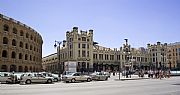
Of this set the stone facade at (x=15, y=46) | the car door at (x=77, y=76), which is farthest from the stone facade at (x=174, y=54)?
the car door at (x=77, y=76)

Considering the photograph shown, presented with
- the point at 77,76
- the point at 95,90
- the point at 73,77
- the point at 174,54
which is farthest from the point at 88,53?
the point at 95,90

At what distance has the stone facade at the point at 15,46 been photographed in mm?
50656

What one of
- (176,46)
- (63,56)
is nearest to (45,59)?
(63,56)

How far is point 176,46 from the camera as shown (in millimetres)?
135500

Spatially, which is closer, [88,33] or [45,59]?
[88,33]

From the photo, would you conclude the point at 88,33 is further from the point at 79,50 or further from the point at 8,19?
the point at 8,19

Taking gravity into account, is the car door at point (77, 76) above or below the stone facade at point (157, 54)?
below

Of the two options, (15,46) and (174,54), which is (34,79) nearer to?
(15,46)

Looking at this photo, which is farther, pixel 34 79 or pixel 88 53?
pixel 88 53

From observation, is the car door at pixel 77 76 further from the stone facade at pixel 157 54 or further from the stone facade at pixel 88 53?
the stone facade at pixel 157 54

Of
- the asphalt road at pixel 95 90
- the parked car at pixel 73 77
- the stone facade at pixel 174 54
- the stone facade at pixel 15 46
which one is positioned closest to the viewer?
the asphalt road at pixel 95 90

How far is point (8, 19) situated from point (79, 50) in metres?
47.7

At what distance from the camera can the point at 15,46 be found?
54250 mm

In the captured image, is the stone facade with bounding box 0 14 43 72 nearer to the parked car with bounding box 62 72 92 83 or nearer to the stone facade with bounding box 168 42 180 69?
the parked car with bounding box 62 72 92 83
